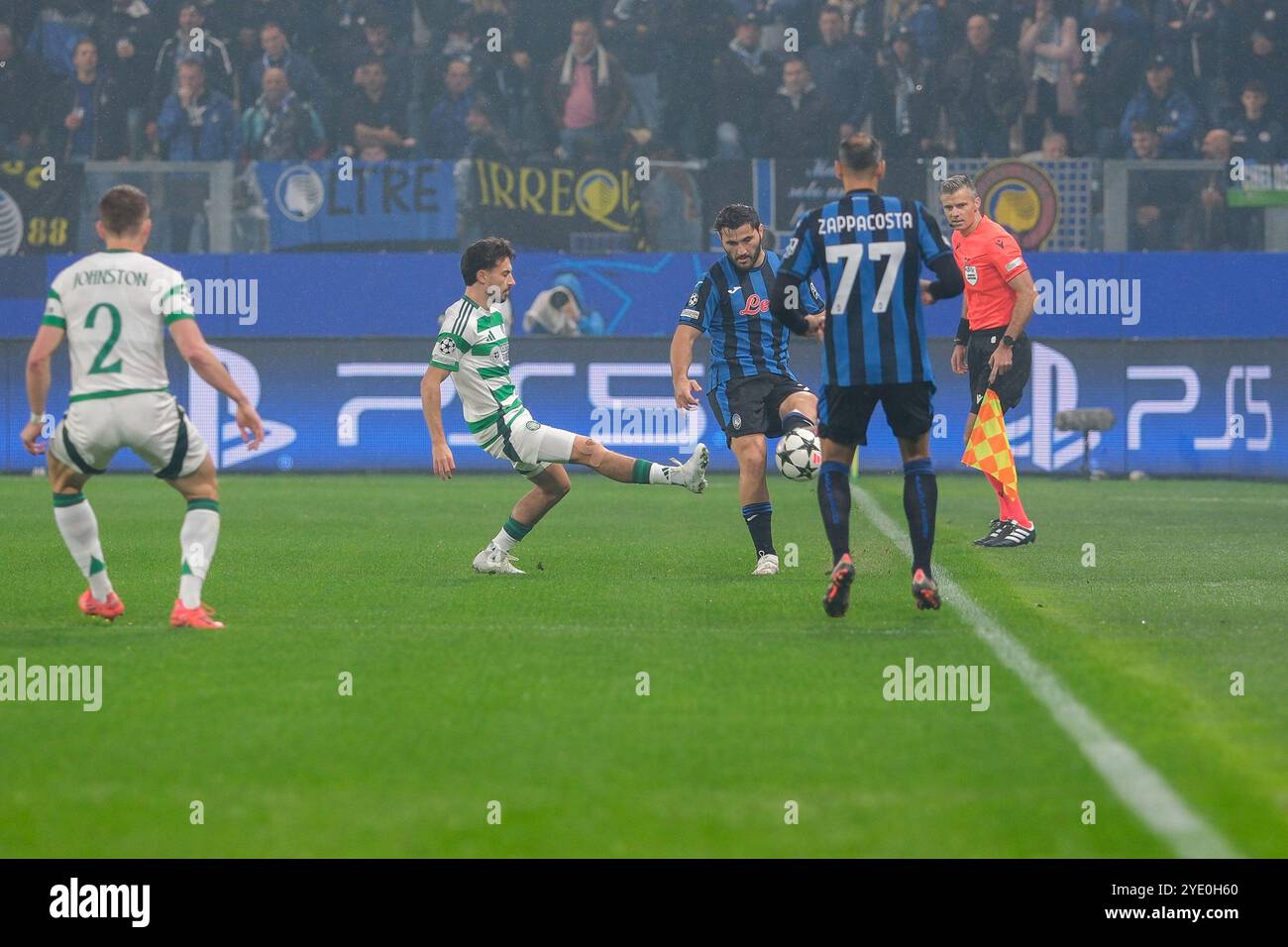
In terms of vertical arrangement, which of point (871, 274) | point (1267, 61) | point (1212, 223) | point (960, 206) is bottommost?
point (871, 274)

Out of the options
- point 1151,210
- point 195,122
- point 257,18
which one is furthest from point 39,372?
point 257,18

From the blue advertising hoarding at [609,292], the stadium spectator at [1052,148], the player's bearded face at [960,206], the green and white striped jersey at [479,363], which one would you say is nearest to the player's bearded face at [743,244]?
the green and white striped jersey at [479,363]

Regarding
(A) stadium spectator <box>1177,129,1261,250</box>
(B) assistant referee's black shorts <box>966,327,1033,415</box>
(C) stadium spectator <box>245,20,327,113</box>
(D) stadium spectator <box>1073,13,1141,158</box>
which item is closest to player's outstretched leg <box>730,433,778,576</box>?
(B) assistant referee's black shorts <box>966,327,1033,415</box>

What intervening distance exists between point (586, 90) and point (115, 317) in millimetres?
13695

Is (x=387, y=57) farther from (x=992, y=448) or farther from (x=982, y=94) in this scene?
(x=992, y=448)

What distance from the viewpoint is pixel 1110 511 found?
1341cm

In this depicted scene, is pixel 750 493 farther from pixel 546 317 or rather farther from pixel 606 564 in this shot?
pixel 546 317

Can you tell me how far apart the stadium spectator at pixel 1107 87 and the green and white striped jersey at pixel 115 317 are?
1472 cm

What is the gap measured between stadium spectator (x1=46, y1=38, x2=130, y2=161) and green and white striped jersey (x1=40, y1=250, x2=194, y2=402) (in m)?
13.5

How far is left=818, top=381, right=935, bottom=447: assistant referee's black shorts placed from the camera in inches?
288

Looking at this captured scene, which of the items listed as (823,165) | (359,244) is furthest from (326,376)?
(823,165)

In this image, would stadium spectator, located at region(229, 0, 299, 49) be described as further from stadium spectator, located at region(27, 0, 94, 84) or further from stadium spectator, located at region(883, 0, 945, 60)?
stadium spectator, located at region(883, 0, 945, 60)

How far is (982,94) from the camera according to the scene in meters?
19.5

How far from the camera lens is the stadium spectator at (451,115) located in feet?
64.5
